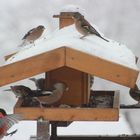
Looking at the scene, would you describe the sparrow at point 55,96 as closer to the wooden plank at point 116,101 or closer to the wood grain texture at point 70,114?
the wood grain texture at point 70,114

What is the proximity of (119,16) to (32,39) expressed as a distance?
3.86 metres

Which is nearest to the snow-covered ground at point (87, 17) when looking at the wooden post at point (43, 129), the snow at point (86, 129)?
the snow at point (86, 129)

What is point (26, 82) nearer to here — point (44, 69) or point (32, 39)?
point (32, 39)

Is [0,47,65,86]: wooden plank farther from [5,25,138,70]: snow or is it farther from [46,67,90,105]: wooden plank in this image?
[46,67,90,105]: wooden plank

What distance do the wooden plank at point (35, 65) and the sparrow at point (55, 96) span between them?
0.25 metres

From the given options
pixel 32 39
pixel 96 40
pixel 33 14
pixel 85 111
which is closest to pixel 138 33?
pixel 33 14

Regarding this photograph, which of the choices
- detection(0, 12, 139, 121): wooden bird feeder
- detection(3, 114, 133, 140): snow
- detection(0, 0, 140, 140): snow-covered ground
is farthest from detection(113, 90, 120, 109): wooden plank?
detection(0, 0, 140, 140): snow-covered ground

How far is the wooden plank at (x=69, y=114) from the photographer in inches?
143

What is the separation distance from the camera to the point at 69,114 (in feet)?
12.0

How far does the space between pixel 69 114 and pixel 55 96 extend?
0.70 feet

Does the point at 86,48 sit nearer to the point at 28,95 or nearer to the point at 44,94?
the point at 44,94

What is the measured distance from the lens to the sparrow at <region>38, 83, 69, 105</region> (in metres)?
3.80

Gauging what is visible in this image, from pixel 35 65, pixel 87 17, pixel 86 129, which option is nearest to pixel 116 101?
pixel 35 65

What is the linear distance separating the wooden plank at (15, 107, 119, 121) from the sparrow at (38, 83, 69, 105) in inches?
6.6
